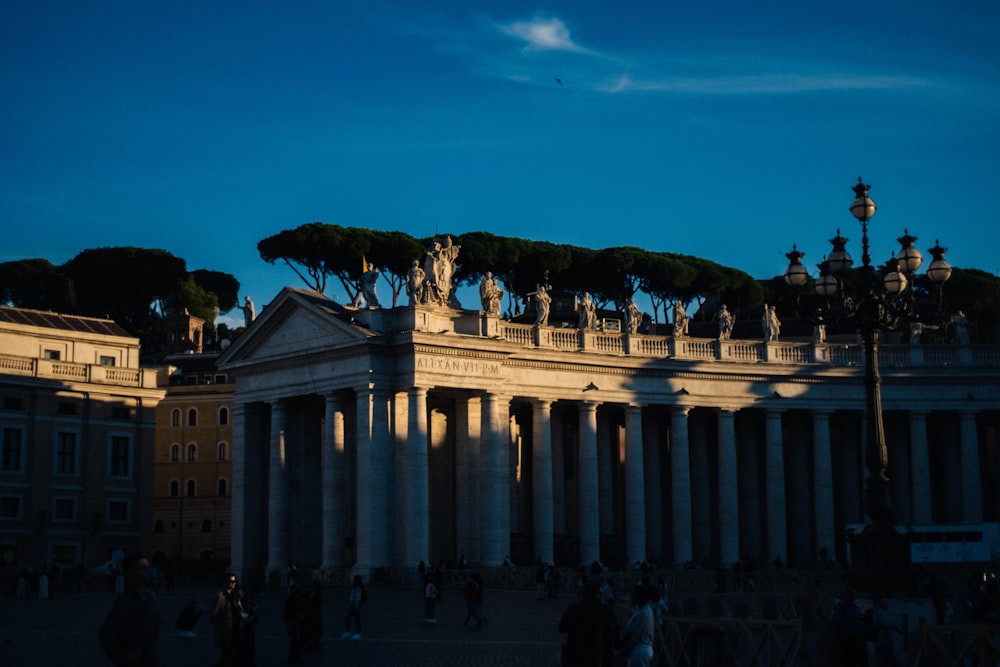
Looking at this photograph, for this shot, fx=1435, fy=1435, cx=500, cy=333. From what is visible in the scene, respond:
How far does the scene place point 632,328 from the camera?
2840 inches

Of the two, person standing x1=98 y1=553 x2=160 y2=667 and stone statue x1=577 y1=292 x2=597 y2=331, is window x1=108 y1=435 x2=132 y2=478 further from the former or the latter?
person standing x1=98 y1=553 x2=160 y2=667

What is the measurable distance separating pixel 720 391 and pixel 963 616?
3950 centimetres

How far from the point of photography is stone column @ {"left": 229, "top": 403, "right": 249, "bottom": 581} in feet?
227

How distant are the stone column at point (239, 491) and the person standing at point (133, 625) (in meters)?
54.8

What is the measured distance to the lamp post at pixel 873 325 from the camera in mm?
32031

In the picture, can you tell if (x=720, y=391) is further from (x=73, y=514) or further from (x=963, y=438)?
(x=73, y=514)

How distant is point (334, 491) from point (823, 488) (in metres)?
26.5

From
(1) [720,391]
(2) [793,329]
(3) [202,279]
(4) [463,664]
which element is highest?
(3) [202,279]

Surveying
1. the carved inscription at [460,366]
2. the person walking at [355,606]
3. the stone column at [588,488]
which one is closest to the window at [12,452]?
the carved inscription at [460,366]

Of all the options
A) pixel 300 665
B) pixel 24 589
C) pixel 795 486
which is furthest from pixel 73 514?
pixel 300 665

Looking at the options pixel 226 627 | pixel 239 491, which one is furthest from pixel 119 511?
pixel 226 627

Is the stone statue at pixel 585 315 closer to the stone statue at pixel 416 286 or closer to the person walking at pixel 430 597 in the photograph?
the stone statue at pixel 416 286

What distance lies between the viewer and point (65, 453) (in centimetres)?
8056

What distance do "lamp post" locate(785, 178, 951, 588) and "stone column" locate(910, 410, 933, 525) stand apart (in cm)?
3797
